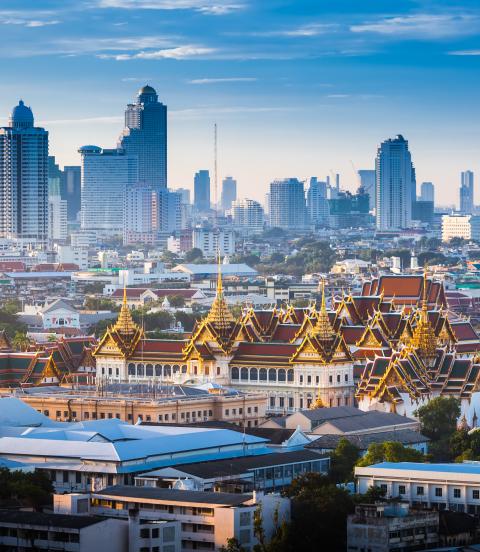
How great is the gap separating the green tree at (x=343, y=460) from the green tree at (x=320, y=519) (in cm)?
844

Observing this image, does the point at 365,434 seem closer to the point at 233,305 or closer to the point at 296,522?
the point at 296,522

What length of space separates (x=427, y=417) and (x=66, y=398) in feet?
39.7

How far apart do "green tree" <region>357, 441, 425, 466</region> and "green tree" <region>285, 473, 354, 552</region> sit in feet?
31.3

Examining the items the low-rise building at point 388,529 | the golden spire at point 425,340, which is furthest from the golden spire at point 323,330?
the low-rise building at point 388,529

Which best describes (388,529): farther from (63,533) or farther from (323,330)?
(323,330)

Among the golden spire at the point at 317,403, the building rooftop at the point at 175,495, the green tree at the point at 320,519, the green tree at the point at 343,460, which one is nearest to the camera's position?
the green tree at the point at 320,519

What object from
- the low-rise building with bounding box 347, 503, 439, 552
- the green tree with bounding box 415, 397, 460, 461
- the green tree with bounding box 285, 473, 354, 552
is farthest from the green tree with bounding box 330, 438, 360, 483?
the low-rise building with bounding box 347, 503, 439, 552

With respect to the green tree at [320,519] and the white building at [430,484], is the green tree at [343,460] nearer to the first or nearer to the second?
the white building at [430,484]

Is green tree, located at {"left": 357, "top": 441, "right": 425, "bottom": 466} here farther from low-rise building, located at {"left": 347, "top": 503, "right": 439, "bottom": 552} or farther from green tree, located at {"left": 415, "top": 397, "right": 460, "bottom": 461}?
low-rise building, located at {"left": 347, "top": 503, "right": 439, "bottom": 552}

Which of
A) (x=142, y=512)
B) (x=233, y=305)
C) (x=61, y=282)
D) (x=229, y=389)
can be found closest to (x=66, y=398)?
(x=229, y=389)

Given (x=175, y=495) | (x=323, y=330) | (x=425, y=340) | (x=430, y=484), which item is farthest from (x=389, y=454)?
(x=323, y=330)

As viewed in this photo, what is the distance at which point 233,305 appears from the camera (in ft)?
498

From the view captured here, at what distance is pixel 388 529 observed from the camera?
182 ft

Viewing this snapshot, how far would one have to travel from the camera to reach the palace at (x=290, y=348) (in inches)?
3605
